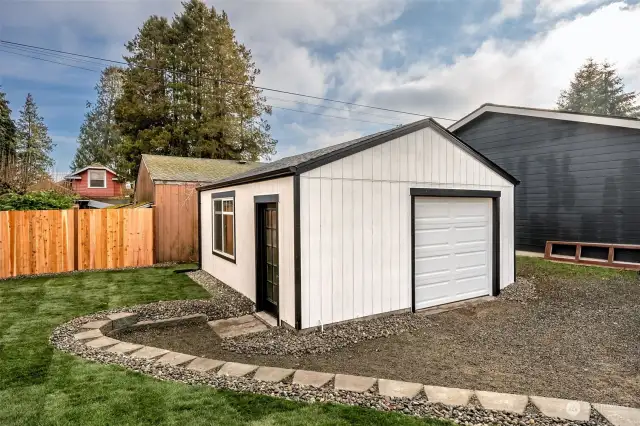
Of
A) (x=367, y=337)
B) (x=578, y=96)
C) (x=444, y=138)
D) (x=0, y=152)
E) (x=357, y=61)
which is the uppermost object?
(x=578, y=96)

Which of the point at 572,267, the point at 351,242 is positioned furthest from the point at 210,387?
the point at 572,267

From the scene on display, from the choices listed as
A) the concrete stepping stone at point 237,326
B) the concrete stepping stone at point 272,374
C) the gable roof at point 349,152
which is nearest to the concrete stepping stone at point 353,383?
the concrete stepping stone at point 272,374

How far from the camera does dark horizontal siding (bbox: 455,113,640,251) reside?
29.1ft

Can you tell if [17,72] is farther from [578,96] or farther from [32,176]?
[578,96]

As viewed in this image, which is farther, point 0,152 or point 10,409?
point 0,152

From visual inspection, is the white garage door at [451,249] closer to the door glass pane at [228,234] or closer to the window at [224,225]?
the window at [224,225]

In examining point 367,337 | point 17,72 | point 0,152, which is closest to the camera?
point 367,337

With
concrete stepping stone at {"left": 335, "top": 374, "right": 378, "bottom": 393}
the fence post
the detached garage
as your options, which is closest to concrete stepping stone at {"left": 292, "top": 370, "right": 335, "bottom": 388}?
concrete stepping stone at {"left": 335, "top": 374, "right": 378, "bottom": 393}

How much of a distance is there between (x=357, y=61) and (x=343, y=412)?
1345 cm

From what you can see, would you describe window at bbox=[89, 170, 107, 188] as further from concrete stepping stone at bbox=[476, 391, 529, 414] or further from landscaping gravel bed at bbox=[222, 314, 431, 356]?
concrete stepping stone at bbox=[476, 391, 529, 414]

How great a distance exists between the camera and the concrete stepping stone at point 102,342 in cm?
402

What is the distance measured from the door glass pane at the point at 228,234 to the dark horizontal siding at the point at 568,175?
30.6 ft

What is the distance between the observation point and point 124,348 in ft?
13.1

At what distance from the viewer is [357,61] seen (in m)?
13.7
